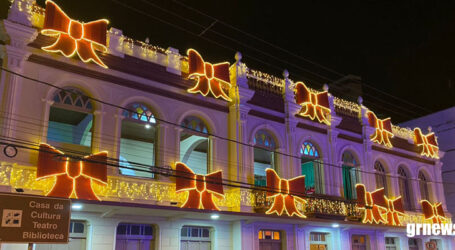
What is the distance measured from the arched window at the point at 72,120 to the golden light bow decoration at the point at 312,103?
9.18 meters

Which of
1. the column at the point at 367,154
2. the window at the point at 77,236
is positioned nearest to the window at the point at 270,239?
the column at the point at 367,154

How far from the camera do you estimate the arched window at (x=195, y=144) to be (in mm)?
17328

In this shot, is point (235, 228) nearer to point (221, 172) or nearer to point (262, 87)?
point (221, 172)

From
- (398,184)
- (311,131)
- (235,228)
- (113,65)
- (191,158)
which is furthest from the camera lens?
(398,184)

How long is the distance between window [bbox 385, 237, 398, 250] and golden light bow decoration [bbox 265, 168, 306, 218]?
7.67 meters

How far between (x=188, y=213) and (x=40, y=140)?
16.8 ft

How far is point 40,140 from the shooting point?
13531 mm

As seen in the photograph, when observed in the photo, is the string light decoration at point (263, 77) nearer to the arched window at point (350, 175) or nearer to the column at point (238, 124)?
the column at point (238, 124)

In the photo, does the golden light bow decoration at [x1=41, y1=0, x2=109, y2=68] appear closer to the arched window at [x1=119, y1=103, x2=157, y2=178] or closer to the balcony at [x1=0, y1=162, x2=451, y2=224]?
the arched window at [x1=119, y1=103, x2=157, y2=178]

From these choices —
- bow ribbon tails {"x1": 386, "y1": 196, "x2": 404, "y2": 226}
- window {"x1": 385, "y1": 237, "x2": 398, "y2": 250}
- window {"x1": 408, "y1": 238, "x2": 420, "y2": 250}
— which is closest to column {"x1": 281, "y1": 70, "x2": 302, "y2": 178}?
bow ribbon tails {"x1": 386, "y1": 196, "x2": 404, "y2": 226}

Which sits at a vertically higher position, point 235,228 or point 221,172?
point 221,172

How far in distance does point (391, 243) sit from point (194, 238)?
40.1 ft

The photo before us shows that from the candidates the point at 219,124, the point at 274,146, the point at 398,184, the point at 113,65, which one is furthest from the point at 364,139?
the point at 113,65

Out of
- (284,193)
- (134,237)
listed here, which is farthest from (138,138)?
(284,193)
